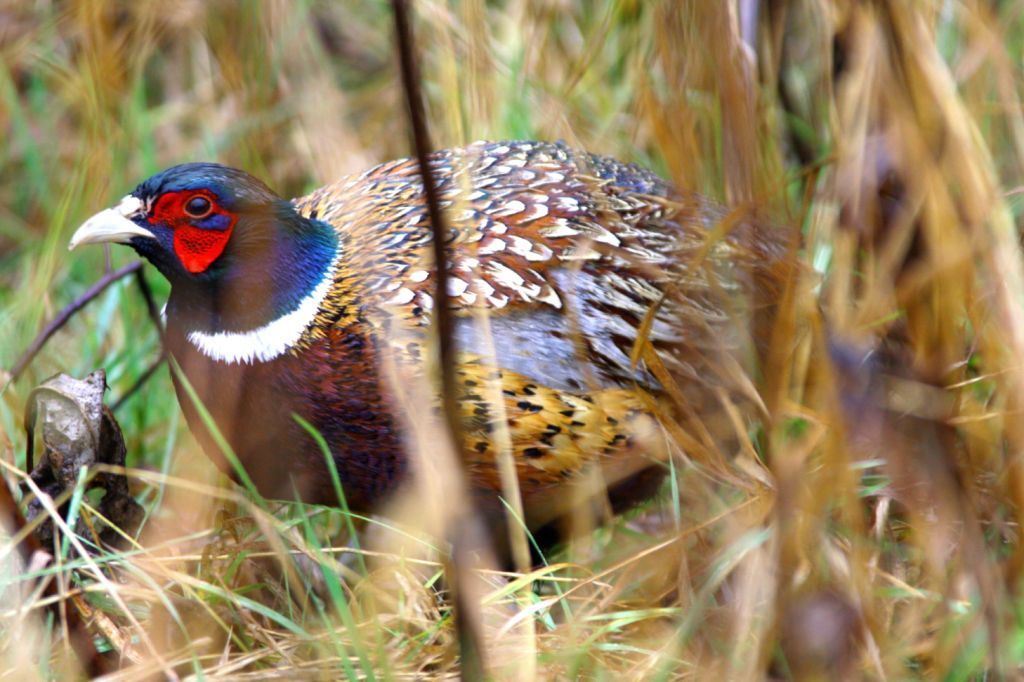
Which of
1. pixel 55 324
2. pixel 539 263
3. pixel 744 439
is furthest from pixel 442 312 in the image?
pixel 55 324

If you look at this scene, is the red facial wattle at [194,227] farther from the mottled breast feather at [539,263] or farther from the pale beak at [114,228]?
the mottled breast feather at [539,263]

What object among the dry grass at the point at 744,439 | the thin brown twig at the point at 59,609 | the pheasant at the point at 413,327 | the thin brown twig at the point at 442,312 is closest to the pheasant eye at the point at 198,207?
the pheasant at the point at 413,327

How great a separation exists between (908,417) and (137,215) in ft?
5.49

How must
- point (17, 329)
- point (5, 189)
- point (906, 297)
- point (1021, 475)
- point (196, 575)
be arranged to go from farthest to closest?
point (5, 189) → point (17, 329) → point (196, 575) → point (906, 297) → point (1021, 475)

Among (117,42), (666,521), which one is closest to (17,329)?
(117,42)

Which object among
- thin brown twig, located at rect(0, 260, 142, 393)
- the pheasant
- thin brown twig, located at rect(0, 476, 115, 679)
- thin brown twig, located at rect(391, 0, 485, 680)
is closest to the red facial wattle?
the pheasant

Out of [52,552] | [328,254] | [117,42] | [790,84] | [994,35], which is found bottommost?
[52,552]

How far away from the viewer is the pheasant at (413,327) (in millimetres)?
2637

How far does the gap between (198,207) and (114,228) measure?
0.18 metres

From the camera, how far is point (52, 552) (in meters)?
2.64

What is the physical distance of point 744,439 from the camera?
2.48 m

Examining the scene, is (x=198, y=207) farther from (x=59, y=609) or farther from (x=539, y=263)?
(x=59, y=609)

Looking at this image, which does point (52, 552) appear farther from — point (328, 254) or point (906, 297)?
point (906, 297)

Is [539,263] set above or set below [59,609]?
above
